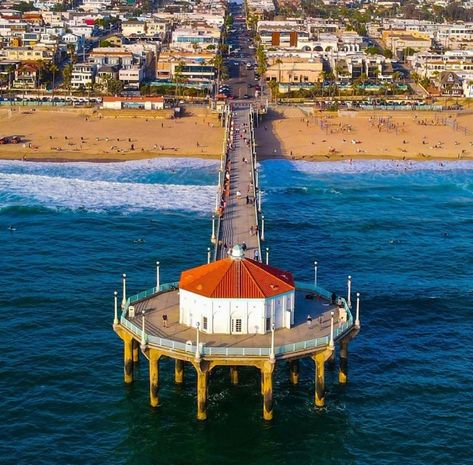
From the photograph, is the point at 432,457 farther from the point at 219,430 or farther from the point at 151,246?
the point at 151,246

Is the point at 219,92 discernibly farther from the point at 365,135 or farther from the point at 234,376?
the point at 234,376

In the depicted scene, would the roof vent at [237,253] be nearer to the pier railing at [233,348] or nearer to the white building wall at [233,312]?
the white building wall at [233,312]

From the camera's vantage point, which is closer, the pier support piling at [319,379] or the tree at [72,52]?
the pier support piling at [319,379]

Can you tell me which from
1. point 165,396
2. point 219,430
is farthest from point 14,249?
point 219,430

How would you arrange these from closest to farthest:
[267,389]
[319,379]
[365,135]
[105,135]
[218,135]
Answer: [267,389] < [319,379] < [105,135] < [218,135] < [365,135]

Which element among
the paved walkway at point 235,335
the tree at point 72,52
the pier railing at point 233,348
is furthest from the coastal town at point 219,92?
the pier railing at point 233,348

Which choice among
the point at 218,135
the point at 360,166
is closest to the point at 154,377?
the point at 360,166
